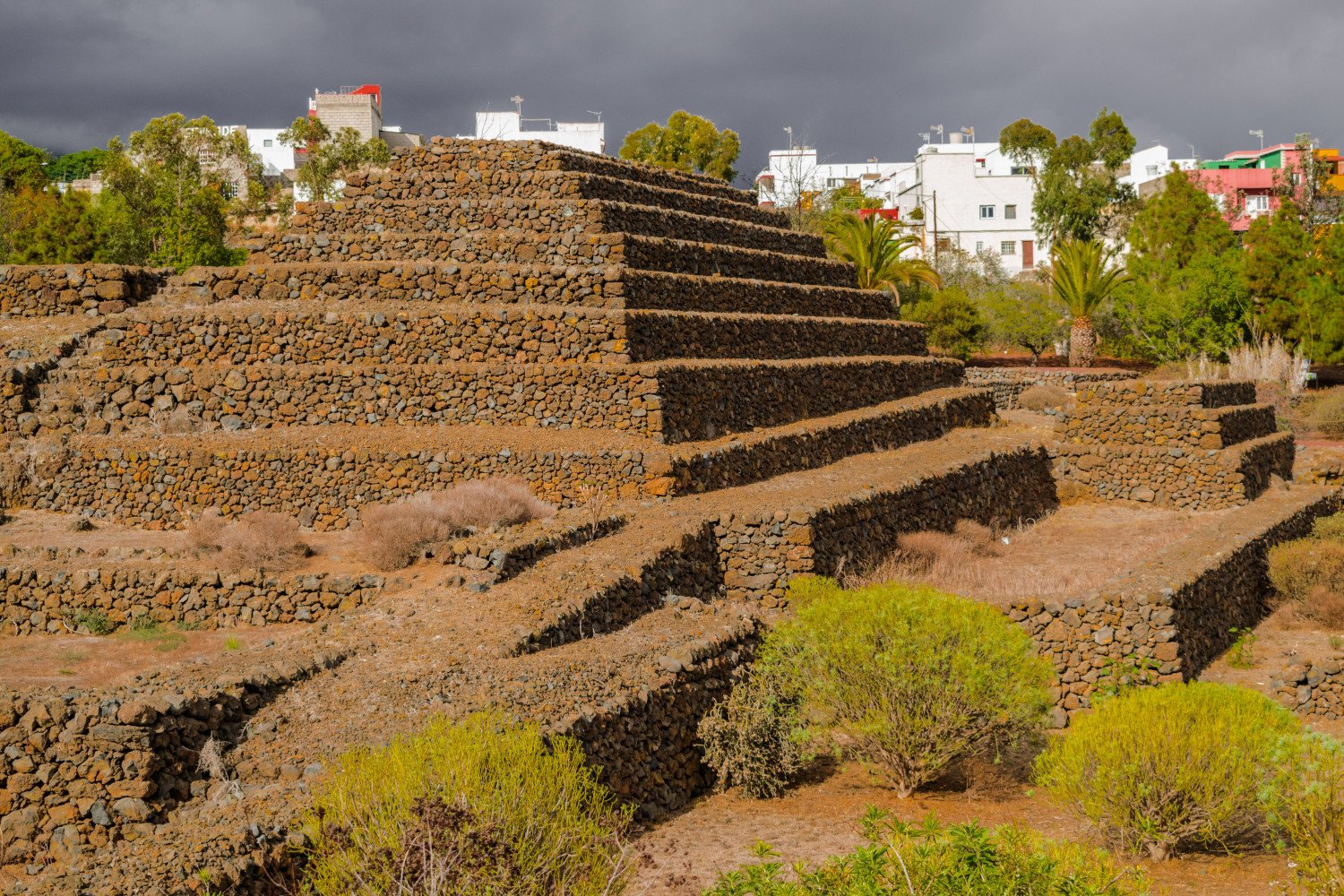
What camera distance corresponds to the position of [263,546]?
13.2 m

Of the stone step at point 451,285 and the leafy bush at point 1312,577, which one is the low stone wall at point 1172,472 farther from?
the stone step at point 451,285

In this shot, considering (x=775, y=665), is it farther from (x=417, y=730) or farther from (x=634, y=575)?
(x=417, y=730)

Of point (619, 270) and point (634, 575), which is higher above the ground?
point (619, 270)

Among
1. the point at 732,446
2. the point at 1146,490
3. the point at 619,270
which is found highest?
the point at 619,270

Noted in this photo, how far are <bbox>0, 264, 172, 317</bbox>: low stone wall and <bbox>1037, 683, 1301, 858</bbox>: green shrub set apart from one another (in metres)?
18.9

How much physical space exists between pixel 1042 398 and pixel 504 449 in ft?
74.7

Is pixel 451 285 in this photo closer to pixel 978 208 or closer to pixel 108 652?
pixel 108 652

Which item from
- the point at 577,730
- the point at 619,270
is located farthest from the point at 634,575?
the point at 619,270

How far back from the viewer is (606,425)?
667 inches

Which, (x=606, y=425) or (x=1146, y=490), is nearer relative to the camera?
(x=606, y=425)

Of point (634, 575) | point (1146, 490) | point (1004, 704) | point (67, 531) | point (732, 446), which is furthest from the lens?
point (1146, 490)

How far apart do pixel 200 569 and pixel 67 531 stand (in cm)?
431

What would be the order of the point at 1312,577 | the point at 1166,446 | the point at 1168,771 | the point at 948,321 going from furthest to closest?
the point at 948,321 < the point at 1166,446 < the point at 1312,577 < the point at 1168,771

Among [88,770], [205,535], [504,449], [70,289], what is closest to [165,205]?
[70,289]
